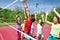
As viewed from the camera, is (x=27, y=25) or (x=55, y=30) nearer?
(x=55, y=30)

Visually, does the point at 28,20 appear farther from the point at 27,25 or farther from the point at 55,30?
the point at 55,30

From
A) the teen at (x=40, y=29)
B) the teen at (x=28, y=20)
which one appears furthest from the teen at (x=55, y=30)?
the teen at (x=28, y=20)

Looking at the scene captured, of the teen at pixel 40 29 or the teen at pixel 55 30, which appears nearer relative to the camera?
the teen at pixel 55 30

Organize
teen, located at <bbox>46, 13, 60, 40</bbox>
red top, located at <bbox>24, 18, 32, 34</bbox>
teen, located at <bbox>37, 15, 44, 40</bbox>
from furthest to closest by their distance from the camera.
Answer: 1. red top, located at <bbox>24, 18, 32, 34</bbox>
2. teen, located at <bbox>37, 15, 44, 40</bbox>
3. teen, located at <bbox>46, 13, 60, 40</bbox>

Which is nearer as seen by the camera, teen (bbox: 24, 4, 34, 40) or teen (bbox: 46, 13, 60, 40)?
teen (bbox: 46, 13, 60, 40)

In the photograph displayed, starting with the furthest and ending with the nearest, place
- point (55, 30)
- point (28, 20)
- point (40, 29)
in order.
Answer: point (28, 20), point (40, 29), point (55, 30)

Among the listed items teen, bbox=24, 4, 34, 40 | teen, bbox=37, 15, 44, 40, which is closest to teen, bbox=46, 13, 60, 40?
→ teen, bbox=37, 15, 44, 40

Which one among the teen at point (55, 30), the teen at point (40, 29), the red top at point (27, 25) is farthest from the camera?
the red top at point (27, 25)

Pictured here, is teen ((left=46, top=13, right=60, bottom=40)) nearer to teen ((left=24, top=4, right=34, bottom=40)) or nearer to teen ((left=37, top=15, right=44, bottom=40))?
teen ((left=37, top=15, right=44, bottom=40))

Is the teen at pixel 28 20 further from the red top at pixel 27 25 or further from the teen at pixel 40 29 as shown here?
the teen at pixel 40 29

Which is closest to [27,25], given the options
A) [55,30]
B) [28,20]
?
[28,20]

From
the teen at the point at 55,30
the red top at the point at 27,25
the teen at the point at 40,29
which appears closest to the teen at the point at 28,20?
the red top at the point at 27,25

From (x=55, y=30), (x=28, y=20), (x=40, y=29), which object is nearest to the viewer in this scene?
(x=55, y=30)

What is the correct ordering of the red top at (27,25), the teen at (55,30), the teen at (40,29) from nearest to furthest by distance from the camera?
the teen at (55,30) < the teen at (40,29) < the red top at (27,25)
